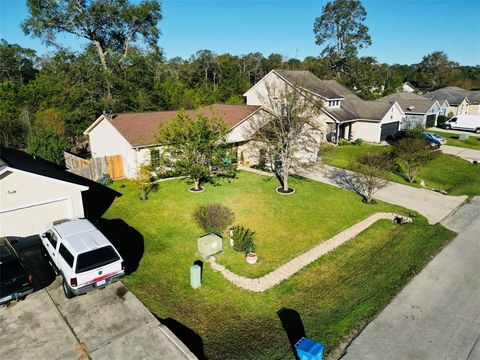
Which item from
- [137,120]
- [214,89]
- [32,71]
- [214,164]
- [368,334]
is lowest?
[368,334]

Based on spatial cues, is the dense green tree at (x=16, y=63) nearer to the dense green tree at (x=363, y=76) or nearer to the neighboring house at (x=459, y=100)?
the dense green tree at (x=363, y=76)

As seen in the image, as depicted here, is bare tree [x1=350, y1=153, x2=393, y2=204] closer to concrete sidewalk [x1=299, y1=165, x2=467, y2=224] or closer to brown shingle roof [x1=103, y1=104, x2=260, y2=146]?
concrete sidewalk [x1=299, y1=165, x2=467, y2=224]

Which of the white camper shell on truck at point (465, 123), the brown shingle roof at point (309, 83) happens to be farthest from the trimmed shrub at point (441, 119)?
the brown shingle roof at point (309, 83)

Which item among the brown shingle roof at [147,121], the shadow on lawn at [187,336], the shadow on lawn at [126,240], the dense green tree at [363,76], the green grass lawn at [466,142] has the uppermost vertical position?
the dense green tree at [363,76]

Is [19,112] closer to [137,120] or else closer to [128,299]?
[137,120]

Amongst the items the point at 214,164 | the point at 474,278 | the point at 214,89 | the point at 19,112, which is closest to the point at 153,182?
the point at 214,164

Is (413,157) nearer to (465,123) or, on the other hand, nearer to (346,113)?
(346,113)
